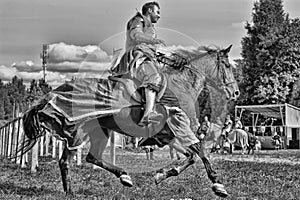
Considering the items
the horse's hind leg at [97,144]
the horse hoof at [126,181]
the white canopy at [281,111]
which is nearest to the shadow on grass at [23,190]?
the horse's hind leg at [97,144]

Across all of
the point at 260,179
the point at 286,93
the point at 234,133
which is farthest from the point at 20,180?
the point at 286,93

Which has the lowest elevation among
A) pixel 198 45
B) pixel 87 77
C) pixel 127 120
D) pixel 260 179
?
pixel 260 179

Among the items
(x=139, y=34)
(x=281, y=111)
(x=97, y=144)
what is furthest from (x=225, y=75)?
(x=281, y=111)

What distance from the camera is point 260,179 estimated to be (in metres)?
10.9

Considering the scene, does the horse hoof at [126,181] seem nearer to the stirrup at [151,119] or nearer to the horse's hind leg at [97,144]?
the horse's hind leg at [97,144]

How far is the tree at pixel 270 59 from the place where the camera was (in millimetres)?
50375

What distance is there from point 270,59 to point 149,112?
150 ft

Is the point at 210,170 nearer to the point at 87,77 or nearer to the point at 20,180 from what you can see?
the point at 87,77

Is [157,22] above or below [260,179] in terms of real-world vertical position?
above

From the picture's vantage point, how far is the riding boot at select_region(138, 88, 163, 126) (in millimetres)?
7426

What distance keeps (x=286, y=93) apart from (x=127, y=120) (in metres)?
44.9

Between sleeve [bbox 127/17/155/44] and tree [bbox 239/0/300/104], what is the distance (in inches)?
1728

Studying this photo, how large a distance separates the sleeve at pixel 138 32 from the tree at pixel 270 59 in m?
43.9

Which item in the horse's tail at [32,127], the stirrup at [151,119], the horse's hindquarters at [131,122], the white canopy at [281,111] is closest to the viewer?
the stirrup at [151,119]
